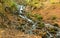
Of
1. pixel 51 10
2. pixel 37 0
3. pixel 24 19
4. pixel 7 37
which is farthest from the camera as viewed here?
pixel 37 0

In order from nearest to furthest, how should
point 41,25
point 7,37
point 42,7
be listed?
point 7,37 < point 41,25 < point 42,7

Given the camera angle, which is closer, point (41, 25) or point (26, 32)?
point (26, 32)

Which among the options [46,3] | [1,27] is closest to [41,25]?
[1,27]

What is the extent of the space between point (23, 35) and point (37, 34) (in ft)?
2.79

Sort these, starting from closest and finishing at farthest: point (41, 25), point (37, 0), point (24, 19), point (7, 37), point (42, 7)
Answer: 1. point (7, 37)
2. point (41, 25)
3. point (24, 19)
4. point (42, 7)
5. point (37, 0)

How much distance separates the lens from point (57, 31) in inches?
417

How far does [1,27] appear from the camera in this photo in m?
10.0

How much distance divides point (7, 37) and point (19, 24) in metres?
2.19

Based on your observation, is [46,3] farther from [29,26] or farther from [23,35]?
[23,35]

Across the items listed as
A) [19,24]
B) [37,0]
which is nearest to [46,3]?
[37,0]

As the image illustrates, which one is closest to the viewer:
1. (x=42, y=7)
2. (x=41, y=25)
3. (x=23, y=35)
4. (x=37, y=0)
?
(x=23, y=35)

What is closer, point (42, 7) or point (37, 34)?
point (37, 34)

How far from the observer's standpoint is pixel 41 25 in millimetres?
11258

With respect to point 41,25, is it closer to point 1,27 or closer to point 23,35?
point 23,35
